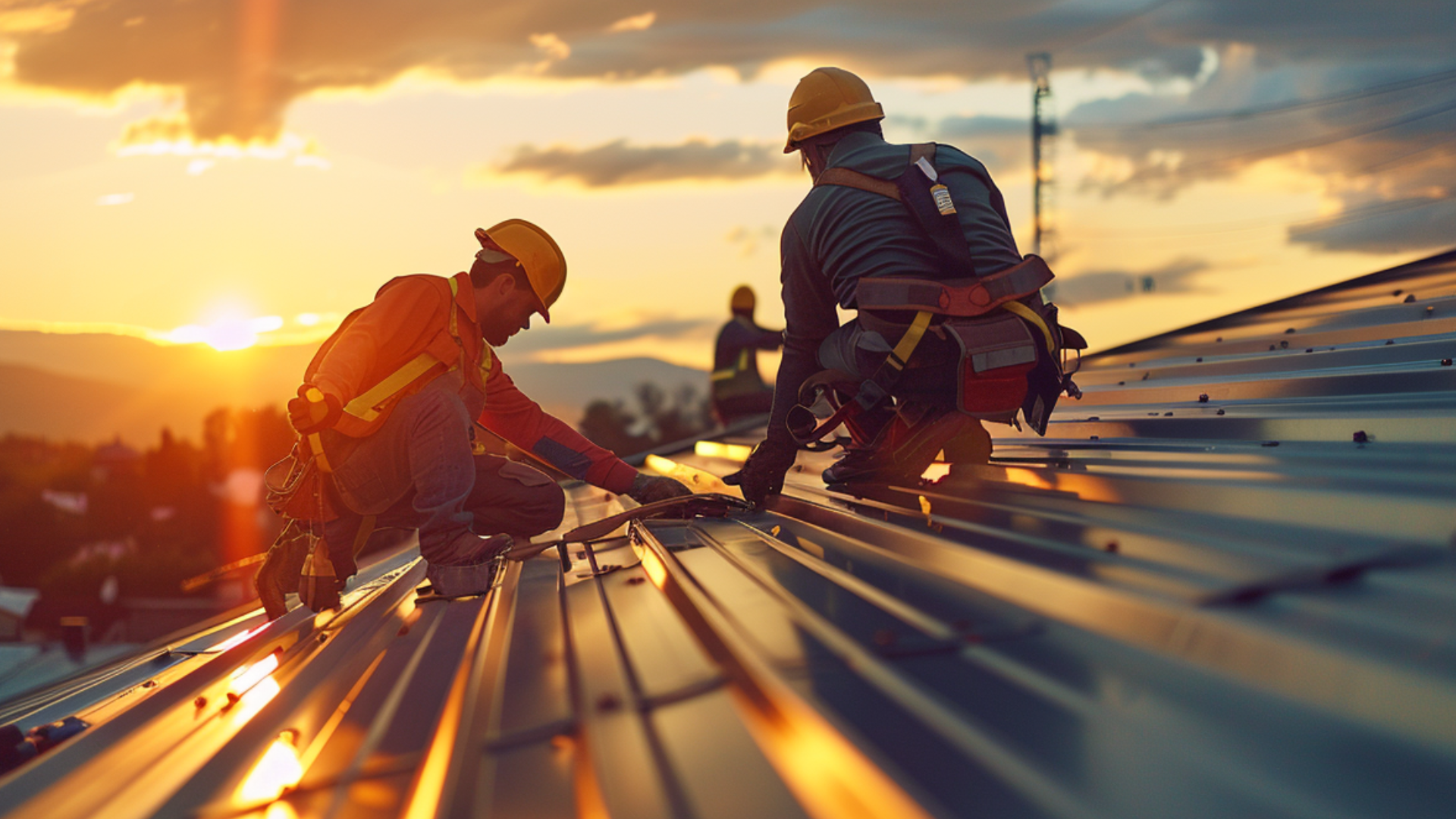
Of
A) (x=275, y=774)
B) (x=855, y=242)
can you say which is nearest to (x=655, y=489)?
(x=855, y=242)

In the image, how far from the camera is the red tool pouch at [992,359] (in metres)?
3.20

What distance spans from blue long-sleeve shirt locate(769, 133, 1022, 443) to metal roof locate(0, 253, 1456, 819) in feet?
2.64

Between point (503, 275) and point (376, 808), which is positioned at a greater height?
point (503, 275)

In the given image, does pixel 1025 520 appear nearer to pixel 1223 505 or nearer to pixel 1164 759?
pixel 1223 505

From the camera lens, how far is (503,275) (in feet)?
11.0

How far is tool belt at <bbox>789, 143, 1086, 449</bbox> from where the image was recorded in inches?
127

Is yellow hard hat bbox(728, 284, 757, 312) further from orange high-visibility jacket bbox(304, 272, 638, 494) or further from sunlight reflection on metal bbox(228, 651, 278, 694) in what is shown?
sunlight reflection on metal bbox(228, 651, 278, 694)

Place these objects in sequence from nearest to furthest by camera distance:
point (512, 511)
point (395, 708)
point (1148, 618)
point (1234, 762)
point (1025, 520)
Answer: point (1234, 762) → point (1148, 618) → point (395, 708) → point (1025, 520) → point (512, 511)

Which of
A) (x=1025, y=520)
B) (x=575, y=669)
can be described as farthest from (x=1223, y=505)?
(x=575, y=669)

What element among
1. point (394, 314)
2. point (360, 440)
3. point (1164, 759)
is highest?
point (394, 314)

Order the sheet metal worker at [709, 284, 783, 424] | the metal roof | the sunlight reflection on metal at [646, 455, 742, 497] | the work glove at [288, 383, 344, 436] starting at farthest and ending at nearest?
the sheet metal worker at [709, 284, 783, 424], the sunlight reflection on metal at [646, 455, 742, 497], the work glove at [288, 383, 344, 436], the metal roof

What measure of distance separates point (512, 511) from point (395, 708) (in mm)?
1968

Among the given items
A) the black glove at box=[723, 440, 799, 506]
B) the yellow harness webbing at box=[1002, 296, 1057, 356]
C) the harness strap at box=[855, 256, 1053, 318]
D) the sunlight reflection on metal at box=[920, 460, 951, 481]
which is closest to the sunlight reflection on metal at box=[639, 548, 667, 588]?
the black glove at box=[723, 440, 799, 506]

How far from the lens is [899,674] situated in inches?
60.7
